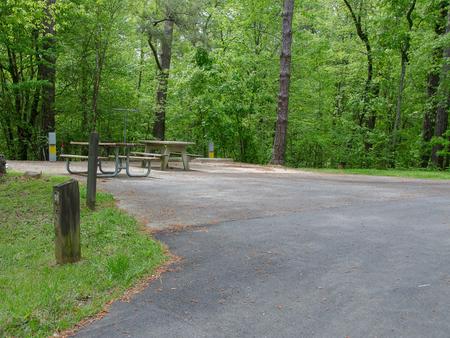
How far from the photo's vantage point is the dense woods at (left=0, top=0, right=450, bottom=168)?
1656cm

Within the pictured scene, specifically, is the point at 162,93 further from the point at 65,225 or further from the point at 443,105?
the point at 65,225

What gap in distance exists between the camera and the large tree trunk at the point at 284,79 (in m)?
15.8

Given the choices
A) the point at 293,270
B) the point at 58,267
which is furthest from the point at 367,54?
the point at 58,267

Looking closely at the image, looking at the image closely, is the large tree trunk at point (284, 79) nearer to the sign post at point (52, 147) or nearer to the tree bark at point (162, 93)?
the sign post at point (52, 147)

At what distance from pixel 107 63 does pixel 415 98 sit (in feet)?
46.3

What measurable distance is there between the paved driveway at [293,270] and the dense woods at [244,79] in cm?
954

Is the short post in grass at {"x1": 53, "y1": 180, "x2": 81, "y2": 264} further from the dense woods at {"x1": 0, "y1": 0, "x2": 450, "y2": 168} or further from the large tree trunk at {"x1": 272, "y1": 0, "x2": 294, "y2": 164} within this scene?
the large tree trunk at {"x1": 272, "y1": 0, "x2": 294, "y2": 164}

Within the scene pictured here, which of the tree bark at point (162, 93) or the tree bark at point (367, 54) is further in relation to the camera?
the tree bark at point (162, 93)

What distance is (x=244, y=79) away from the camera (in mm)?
18641

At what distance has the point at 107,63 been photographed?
17250 millimetres

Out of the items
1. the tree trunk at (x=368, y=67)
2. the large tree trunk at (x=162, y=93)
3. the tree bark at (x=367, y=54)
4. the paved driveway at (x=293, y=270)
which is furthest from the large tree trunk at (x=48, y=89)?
the tree bark at (x=367, y=54)

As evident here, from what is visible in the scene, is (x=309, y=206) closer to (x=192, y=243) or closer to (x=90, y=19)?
(x=192, y=243)

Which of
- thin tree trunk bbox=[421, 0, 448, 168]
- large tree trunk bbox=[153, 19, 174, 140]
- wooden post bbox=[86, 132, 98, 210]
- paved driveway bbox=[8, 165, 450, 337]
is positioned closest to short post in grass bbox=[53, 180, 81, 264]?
paved driveway bbox=[8, 165, 450, 337]

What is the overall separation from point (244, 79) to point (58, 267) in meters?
15.4
